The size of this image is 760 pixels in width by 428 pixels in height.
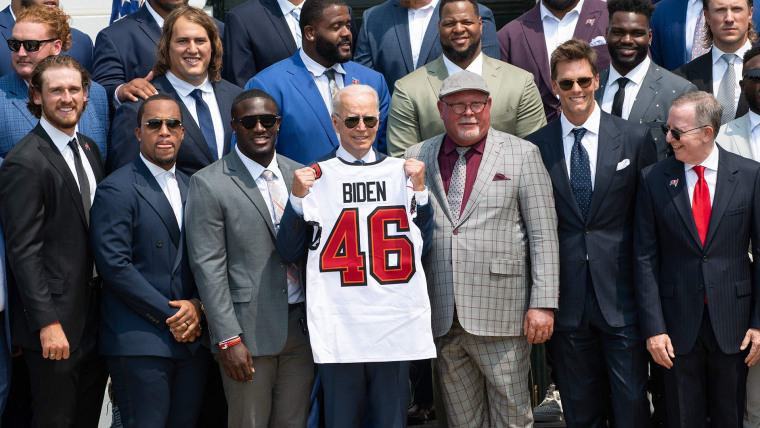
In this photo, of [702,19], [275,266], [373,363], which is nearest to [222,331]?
[275,266]

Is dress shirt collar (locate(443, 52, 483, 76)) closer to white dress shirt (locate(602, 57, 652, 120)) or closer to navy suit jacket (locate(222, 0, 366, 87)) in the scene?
white dress shirt (locate(602, 57, 652, 120))

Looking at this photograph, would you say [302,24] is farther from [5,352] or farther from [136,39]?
[5,352]

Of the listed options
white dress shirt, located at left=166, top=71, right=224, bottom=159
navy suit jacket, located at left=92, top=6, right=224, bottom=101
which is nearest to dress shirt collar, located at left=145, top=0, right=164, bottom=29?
navy suit jacket, located at left=92, top=6, right=224, bottom=101

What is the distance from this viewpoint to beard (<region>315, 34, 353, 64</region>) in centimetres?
638

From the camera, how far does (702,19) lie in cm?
722

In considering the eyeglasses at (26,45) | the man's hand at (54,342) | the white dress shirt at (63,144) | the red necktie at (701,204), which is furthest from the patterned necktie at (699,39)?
the man's hand at (54,342)

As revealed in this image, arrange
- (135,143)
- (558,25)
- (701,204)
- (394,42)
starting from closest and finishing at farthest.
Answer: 1. (701,204)
2. (135,143)
3. (394,42)
4. (558,25)

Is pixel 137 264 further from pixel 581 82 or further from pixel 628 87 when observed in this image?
pixel 628 87

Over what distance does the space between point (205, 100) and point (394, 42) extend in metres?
1.51

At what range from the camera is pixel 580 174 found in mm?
5711

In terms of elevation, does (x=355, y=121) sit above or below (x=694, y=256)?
above

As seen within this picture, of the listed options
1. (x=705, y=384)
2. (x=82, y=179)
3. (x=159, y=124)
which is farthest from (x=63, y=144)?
(x=705, y=384)

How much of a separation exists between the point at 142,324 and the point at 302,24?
2312 mm

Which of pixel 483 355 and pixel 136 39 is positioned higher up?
pixel 136 39
